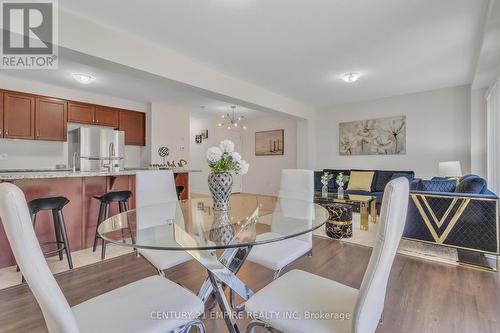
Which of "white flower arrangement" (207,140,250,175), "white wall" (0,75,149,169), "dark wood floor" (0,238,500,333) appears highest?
"white wall" (0,75,149,169)

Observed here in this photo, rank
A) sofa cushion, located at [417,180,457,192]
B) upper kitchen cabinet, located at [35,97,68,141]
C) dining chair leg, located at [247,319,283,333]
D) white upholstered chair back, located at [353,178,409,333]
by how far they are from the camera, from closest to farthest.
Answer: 1. white upholstered chair back, located at [353,178,409,333]
2. dining chair leg, located at [247,319,283,333]
3. sofa cushion, located at [417,180,457,192]
4. upper kitchen cabinet, located at [35,97,68,141]

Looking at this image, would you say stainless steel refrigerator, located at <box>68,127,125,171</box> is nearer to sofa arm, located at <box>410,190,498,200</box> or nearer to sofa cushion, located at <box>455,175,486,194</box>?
sofa arm, located at <box>410,190,498,200</box>

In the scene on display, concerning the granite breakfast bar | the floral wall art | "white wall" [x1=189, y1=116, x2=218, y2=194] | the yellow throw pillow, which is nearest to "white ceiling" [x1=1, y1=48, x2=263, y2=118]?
the granite breakfast bar

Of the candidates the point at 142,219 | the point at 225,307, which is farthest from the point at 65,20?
the point at 225,307

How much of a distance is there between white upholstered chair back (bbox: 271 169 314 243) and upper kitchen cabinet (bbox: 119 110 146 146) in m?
4.15

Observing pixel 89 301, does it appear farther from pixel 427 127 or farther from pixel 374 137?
pixel 427 127

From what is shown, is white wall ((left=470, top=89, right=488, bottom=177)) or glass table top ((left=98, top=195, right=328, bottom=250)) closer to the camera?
glass table top ((left=98, top=195, right=328, bottom=250))

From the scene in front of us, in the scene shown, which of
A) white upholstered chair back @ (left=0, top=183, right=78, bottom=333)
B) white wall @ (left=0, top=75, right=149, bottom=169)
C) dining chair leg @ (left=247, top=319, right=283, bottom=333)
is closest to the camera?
white upholstered chair back @ (left=0, top=183, right=78, bottom=333)

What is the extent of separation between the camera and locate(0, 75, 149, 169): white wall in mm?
3998

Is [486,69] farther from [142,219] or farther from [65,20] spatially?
[65,20]

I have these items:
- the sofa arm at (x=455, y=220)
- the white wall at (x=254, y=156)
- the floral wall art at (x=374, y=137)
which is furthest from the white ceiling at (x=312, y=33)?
the white wall at (x=254, y=156)

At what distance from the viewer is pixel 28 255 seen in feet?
2.30

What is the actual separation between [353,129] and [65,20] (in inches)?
212

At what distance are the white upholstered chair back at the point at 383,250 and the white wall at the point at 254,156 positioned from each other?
239 inches
